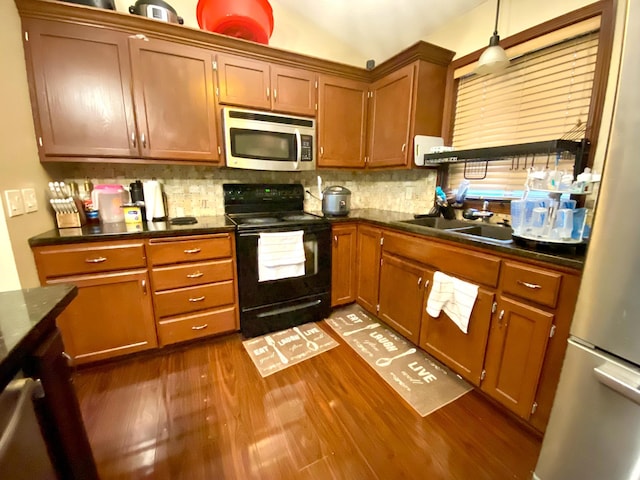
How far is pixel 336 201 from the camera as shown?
7.65 feet

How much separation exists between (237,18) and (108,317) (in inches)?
88.9

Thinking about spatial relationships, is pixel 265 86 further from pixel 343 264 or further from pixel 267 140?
pixel 343 264

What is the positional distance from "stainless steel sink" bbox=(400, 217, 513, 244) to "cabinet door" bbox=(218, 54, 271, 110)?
59.0 inches

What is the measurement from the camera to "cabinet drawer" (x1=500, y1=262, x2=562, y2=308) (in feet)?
3.77

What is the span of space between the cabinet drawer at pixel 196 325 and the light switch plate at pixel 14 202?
96cm

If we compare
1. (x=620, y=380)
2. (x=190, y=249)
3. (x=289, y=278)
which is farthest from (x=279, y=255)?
(x=620, y=380)

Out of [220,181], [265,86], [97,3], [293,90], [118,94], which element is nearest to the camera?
[97,3]

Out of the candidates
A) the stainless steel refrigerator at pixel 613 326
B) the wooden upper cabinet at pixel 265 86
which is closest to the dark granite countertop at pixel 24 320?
the stainless steel refrigerator at pixel 613 326

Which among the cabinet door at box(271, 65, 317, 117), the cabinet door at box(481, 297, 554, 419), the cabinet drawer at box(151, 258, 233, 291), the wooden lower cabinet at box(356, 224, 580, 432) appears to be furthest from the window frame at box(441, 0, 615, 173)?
the cabinet drawer at box(151, 258, 233, 291)

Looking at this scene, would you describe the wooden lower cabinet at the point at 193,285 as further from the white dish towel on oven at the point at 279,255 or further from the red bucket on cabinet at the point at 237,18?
the red bucket on cabinet at the point at 237,18

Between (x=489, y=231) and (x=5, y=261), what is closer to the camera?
(x=5, y=261)

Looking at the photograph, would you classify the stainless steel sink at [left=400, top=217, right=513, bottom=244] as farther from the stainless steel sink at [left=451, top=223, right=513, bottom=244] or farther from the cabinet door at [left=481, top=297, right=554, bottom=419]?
the cabinet door at [left=481, top=297, right=554, bottom=419]

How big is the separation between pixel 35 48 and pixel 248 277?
1.85m

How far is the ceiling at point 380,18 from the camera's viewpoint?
2.06 meters
